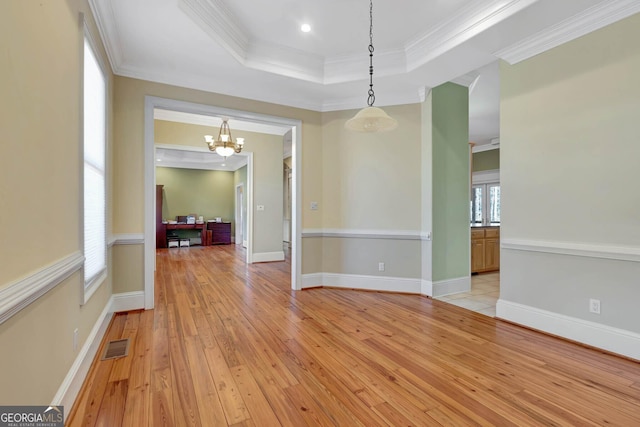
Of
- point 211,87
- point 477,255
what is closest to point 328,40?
point 211,87

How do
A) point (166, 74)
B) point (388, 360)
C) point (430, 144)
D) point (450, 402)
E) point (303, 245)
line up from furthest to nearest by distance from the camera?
point (303, 245) → point (430, 144) → point (166, 74) → point (388, 360) → point (450, 402)

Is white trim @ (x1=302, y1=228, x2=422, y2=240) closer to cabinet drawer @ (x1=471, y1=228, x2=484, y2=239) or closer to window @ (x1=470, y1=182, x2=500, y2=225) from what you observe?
cabinet drawer @ (x1=471, y1=228, x2=484, y2=239)

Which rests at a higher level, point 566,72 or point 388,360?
point 566,72

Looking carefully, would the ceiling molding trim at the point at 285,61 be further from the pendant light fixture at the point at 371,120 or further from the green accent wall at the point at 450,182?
the green accent wall at the point at 450,182

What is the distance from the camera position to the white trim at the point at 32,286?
1.08 m

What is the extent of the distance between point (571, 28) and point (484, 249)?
3.66 metres

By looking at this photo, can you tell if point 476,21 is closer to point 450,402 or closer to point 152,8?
point 152,8

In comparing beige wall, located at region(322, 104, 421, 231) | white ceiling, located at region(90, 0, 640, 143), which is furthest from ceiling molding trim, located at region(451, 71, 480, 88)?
beige wall, located at region(322, 104, 421, 231)

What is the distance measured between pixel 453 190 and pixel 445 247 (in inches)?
32.3

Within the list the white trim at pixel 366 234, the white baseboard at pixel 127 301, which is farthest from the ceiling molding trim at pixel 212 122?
the white baseboard at pixel 127 301

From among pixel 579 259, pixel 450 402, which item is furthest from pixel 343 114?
pixel 450 402

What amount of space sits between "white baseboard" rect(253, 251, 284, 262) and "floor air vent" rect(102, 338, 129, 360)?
400cm

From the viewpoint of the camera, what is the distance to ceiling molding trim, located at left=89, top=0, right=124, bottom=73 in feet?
7.63

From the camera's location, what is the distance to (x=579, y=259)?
8.59 ft
